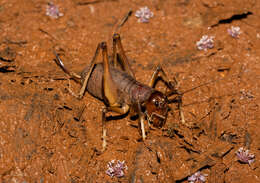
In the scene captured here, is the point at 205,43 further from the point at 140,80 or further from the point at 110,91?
the point at 110,91

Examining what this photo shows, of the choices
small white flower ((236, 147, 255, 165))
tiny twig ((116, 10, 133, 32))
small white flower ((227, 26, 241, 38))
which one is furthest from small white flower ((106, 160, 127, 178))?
small white flower ((227, 26, 241, 38))

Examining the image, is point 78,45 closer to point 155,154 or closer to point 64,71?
point 64,71

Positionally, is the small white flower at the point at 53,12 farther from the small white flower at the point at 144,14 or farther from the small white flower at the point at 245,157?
the small white flower at the point at 245,157

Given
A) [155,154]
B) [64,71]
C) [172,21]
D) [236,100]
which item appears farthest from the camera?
[172,21]

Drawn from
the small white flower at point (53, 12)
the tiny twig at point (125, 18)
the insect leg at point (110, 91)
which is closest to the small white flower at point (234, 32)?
the tiny twig at point (125, 18)

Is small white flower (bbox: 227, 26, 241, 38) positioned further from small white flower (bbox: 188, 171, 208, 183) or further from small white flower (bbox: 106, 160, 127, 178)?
Answer: small white flower (bbox: 106, 160, 127, 178)

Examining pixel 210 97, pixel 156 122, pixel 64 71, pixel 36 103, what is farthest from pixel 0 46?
pixel 210 97
